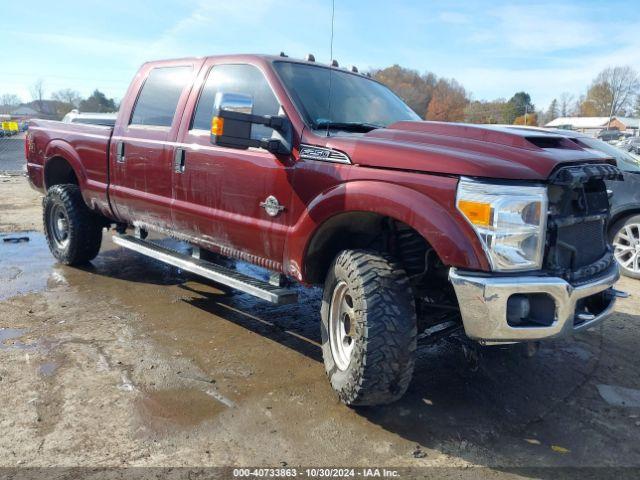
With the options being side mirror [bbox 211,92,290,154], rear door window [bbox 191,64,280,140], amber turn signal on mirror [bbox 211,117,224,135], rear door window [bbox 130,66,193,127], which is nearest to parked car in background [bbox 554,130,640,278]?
rear door window [bbox 191,64,280,140]

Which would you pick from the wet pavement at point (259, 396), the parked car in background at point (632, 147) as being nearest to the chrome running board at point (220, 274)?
the wet pavement at point (259, 396)

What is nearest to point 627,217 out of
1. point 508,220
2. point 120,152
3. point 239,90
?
point 508,220

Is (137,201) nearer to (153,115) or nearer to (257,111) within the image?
(153,115)

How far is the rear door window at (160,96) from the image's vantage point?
181 inches

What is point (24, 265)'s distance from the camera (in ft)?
20.3

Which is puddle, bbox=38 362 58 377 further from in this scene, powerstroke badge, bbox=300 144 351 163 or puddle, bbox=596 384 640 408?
puddle, bbox=596 384 640 408

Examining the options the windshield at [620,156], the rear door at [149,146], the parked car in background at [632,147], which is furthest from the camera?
the parked car in background at [632,147]

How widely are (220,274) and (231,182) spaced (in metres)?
0.71

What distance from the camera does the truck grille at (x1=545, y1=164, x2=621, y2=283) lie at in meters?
2.77

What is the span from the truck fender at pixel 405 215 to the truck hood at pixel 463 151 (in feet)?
0.50

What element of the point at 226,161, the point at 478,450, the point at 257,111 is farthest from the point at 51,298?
the point at 478,450

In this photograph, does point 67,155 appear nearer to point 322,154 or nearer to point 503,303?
point 322,154

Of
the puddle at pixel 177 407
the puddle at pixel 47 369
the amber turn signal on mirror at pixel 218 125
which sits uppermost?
the amber turn signal on mirror at pixel 218 125

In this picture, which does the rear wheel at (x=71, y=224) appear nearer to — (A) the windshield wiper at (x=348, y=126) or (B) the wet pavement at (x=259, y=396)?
(B) the wet pavement at (x=259, y=396)
